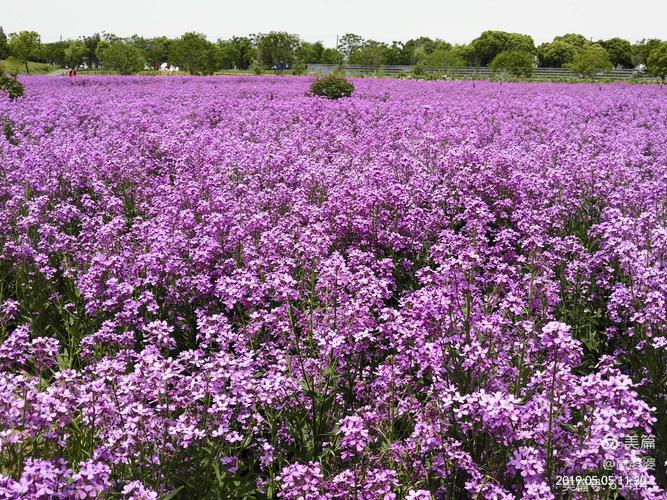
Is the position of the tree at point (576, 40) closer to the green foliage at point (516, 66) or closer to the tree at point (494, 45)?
the tree at point (494, 45)

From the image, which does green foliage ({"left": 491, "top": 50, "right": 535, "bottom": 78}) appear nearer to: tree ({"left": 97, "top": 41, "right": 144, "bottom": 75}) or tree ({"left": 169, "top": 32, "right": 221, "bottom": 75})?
tree ({"left": 169, "top": 32, "right": 221, "bottom": 75})

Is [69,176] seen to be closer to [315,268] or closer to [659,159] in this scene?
[315,268]

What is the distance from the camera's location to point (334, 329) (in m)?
4.34

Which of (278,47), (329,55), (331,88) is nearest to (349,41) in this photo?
(329,55)

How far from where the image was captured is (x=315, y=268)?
18.2ft

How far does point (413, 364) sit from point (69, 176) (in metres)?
7.05

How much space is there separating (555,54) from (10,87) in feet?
386

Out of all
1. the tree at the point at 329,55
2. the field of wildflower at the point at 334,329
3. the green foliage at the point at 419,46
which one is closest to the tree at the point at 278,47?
the field of wildflower at the point at 334,329

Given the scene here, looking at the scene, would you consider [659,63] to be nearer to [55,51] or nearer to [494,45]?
[494,45]

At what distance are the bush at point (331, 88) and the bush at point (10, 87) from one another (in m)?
11.2

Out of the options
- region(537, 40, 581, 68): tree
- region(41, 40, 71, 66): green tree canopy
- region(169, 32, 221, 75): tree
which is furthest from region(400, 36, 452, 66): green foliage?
region(169, 32, 221, 75): tree

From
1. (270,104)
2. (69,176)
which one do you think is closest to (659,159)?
(69,176)

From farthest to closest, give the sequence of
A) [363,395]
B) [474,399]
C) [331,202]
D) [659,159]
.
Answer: [659,159]
[331,202]
[363,395]
[474,399]

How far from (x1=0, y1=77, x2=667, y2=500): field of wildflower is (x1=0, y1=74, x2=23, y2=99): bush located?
42.6ft
